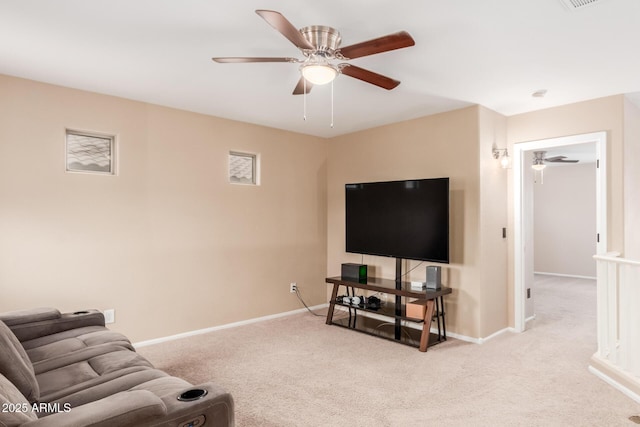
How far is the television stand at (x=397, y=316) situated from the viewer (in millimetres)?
3885

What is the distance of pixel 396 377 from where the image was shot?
10.5 feet

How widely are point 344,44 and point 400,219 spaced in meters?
2.23

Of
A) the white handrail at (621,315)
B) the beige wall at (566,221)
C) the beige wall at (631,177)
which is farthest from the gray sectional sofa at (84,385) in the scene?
the beige wall at (566,221)

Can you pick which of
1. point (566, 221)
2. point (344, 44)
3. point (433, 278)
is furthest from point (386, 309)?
point (566, 221)

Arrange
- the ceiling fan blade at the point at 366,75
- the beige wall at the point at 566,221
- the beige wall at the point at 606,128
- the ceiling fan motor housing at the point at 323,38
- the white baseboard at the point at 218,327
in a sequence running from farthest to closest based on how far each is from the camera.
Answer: the beige wall at the point at 566,221, the white baseboard at the point at 218,327, the beige wall at the point at 606,128, the ceiling fan blade at the point at 366,75, the ceiling fan motor housing at the point at 323,38

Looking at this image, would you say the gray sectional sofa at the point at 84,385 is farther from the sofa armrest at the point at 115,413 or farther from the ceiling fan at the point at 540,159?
the ceiling fan at the point at 540,159

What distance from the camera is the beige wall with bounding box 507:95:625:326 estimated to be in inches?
146

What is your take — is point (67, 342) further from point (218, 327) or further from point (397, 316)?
point (397, 316)

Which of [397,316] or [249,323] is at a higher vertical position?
[397,316]

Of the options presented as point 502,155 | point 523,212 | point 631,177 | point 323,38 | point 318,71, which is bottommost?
point 523,212

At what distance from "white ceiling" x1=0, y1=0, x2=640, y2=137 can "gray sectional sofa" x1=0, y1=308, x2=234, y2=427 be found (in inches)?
73.5

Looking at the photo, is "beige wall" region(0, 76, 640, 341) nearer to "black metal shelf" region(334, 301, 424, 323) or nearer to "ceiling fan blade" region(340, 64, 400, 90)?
"black metal shelf" region(334, 301, 424, 323)

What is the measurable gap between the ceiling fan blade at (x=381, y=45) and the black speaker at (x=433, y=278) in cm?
258

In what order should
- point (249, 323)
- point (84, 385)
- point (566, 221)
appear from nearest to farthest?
point (84, 385)
point (249, 323)
point (566, 221)
